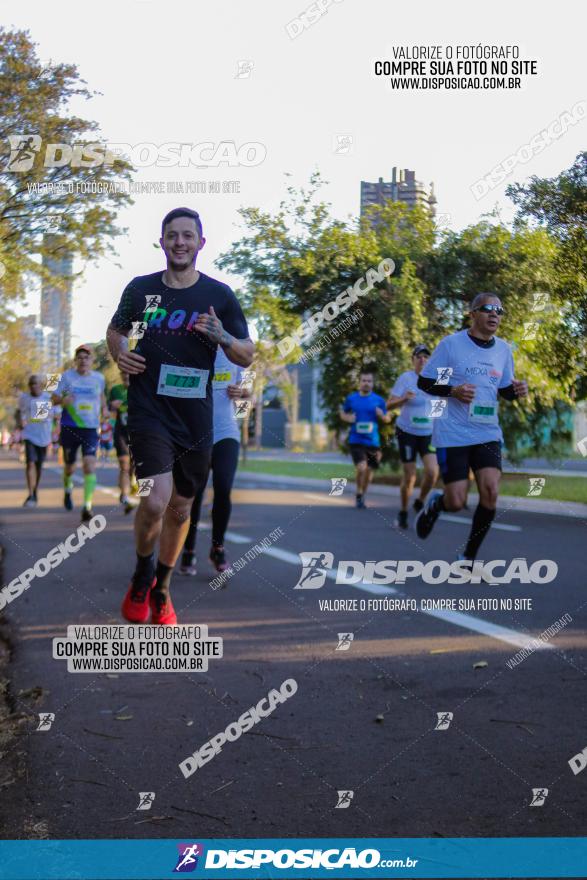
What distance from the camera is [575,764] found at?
3463mm

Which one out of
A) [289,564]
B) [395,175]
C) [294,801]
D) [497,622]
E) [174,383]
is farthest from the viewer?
[289,564]

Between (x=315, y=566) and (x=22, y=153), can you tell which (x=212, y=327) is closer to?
(x=22, y=153)

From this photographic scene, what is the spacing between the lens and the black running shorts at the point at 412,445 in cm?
350

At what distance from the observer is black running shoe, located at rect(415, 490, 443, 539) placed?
3.89 m

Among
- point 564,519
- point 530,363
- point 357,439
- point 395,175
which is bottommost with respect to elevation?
point 564,519

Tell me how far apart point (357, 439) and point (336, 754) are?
1.01 meters

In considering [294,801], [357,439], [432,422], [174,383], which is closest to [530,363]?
[432,422]

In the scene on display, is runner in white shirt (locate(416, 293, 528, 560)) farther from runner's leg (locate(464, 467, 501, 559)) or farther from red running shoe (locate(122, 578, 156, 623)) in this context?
red running shoe (locate(122, 578, 156, 623))

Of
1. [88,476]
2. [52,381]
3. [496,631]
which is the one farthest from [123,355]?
[496,631]

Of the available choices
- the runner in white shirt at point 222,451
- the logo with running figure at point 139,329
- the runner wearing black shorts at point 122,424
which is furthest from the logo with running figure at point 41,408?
the logo with running figure at point 139,329

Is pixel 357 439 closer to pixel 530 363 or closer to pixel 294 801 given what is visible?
pixel 530 363

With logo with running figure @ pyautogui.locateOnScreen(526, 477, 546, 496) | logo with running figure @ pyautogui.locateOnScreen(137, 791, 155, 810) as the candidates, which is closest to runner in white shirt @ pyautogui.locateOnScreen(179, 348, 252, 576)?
logo with running figure @ pyautogui.locateOnScreen(137, 791, 155, 810)

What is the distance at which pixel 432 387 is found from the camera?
10.7 ft

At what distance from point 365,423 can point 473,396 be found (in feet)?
1.40
